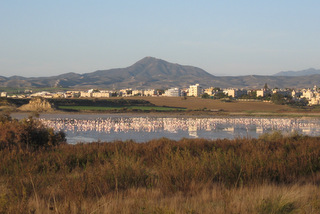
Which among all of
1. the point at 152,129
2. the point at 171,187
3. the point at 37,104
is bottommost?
the point at 152,129

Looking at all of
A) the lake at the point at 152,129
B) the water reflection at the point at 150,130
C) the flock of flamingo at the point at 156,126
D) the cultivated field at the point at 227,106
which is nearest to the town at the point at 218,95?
the cultivated field at the point at 227,106

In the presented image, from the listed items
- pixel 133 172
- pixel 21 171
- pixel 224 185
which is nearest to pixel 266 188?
pixel 224 185

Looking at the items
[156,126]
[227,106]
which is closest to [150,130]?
[156,126]

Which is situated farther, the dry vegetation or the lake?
the lake

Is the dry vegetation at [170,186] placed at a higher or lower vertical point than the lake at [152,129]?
higher

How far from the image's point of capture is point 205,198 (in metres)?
6.57

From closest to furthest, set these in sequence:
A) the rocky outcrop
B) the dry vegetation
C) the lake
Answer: the dry vegetation, the lake, the rocky outcrop

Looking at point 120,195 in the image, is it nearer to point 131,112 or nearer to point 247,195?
point 247,195

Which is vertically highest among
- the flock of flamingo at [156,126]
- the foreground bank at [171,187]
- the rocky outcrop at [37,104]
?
the foreground bank at [171,187]

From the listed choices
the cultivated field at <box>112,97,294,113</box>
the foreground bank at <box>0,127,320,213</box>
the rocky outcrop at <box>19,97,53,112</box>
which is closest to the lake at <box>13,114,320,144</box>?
the foreground bank at <box>0,127,320,213</box>

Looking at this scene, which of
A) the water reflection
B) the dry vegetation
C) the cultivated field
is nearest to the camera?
the dry vegetation

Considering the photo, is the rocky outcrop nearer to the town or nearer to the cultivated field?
the cultivated field

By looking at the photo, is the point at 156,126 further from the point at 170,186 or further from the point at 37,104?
the point at 37,104

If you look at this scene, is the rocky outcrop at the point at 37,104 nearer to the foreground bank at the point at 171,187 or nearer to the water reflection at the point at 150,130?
the water reflection at the point at 150,130
